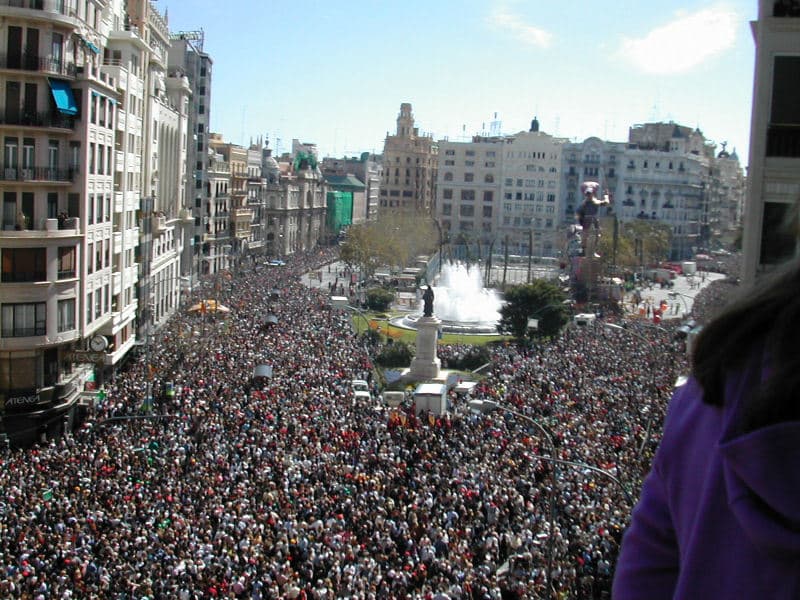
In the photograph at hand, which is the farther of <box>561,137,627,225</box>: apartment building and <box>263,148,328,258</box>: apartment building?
<box>561,137,627,225</box>: apartment building

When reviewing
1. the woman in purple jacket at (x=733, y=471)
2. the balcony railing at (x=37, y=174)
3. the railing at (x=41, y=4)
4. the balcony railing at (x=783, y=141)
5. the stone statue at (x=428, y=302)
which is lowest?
the stone statue at (x=428, y=302)

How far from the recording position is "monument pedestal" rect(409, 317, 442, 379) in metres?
40.7

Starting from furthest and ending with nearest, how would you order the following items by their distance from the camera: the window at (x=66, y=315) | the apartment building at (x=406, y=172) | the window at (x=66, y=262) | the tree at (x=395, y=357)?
1. the apartment building at (x=406, y=172)
2. the tree at (x=395, y=357)
3. the window at (x=66, y=262)
4. the window at (x=66, y=315)

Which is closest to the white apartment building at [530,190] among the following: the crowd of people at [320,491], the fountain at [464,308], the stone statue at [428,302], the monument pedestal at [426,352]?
the fountain at [464,308]

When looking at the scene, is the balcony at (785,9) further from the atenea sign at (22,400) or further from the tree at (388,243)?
the tree at (388,243)

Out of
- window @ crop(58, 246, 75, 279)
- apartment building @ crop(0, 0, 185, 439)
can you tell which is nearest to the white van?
apartment building @ crop(0, 0, 185, 439)

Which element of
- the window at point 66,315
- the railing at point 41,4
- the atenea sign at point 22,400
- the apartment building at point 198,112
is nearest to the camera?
the atenea sign at point 22,400

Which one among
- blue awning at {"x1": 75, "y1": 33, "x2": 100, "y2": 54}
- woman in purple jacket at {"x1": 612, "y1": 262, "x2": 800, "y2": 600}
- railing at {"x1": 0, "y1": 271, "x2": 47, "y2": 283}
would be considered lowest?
railing at {"x1": 0, "y1": 271, "x2": 47, "y2": 283}

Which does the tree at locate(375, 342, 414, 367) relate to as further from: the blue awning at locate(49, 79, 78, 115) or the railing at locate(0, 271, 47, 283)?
the blue awning at locate(49, 79, 78, 115)

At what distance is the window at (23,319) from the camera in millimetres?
27641

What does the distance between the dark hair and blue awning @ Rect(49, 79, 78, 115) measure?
29.2 m

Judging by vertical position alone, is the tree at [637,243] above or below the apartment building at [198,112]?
below

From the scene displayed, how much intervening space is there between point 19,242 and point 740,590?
28478mm

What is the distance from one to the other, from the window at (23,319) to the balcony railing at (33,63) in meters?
6.55
